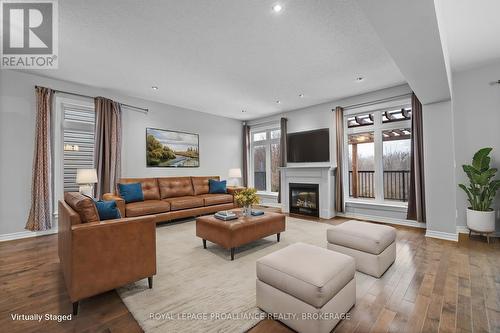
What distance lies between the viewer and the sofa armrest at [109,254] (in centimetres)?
174

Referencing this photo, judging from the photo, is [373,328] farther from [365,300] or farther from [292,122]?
[292,122]

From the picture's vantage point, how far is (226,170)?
7.02 meters

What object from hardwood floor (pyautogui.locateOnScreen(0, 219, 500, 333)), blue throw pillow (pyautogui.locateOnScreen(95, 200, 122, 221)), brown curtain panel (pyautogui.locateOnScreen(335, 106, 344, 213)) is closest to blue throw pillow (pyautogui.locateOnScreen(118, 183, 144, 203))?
hardwood floor (pyautogui.locateOnScreen(0, 219, 500, 333))

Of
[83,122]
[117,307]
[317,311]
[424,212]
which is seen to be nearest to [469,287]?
[317,311]

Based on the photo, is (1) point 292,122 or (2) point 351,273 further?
(1) point 292,122

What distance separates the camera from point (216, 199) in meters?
5.25

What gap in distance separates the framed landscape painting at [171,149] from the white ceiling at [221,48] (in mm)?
1039

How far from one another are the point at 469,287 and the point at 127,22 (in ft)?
14.8

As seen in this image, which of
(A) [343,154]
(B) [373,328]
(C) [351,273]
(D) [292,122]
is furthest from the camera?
(D) [292,122]

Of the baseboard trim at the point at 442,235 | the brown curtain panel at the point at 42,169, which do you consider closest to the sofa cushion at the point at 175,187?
the brown curtain panel at the point at 42,169

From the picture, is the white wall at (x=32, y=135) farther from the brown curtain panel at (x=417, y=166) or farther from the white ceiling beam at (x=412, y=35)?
the white ceiling beam at (x=412, y=35)

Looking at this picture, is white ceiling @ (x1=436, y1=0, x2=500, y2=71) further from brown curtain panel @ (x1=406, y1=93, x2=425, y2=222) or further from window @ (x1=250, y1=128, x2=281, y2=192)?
window @ (x1=250, y1=128, x2=281, y2=192)

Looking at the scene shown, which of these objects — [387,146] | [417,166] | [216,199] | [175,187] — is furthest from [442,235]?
[175,187]

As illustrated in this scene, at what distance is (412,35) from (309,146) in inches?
163
